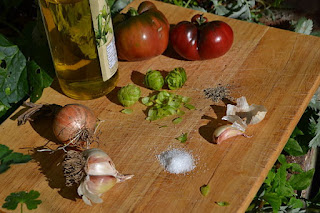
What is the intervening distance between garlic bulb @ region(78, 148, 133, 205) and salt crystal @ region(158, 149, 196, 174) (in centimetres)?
18

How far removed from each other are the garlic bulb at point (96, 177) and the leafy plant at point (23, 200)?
16 cm

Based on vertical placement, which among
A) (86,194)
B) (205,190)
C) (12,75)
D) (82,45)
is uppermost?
(82,45)

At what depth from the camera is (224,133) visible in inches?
63.2

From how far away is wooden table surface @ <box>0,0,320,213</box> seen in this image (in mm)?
1476

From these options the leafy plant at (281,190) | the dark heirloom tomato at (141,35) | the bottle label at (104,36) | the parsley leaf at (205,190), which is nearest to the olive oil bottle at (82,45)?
the bottle label at (104,36)

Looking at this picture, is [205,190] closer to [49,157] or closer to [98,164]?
[98,164]

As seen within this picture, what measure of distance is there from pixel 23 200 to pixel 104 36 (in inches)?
25.3

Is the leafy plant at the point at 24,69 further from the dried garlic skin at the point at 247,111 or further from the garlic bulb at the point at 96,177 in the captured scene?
the dried garlic skin at the point at 247,111

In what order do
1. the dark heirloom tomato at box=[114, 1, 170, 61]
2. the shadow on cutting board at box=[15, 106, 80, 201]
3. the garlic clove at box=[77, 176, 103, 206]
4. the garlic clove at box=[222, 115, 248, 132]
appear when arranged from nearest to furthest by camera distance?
the garlic clove at box=[77, 176, 103, 206] < the shadow on cutting board at box=[15, 106, 80, 201] < the garlic clove at box=[222, 115, 248, 132] < the dark heirloom tomato at box=[114, 1, 170, 61]

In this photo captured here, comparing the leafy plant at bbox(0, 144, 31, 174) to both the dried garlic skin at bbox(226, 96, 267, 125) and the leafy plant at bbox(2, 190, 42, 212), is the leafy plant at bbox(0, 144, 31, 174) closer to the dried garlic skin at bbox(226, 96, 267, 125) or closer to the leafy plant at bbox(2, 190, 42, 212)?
the leafy plant at bbox(2, 190, 42, 212)

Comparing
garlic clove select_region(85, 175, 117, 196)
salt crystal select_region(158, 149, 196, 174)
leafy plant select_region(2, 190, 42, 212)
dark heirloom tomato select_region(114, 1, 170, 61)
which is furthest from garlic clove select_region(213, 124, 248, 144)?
leafy plant select_region(2, 190, 42, 212)

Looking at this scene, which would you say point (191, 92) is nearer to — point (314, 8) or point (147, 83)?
point (147, 83)

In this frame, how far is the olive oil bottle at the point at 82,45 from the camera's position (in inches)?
63.1

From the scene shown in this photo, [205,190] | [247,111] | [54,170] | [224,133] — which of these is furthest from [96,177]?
[247,111]
